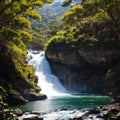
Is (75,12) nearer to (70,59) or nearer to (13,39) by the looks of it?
(70,59)

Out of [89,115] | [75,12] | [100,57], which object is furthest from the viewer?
[75,12]

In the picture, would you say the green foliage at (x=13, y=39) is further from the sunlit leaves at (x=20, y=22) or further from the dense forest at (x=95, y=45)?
the dense forest at (x=95, y=45)

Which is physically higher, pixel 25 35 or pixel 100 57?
pixel 25 35

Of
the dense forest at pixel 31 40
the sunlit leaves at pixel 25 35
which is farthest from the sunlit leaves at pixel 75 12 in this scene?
the sunlit leaves at pixel 25 35

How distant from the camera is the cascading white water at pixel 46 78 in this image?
59391 millimetres

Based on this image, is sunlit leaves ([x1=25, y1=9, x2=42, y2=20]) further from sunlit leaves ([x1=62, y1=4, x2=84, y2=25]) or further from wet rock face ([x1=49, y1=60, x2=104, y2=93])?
wet rock face ([x1=49, y1=60, x2=104, y2=93])

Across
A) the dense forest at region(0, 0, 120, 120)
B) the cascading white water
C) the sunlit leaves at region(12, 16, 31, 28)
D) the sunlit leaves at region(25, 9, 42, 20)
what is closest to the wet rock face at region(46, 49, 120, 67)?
the dense forest at region(0, 0, 120, 120)

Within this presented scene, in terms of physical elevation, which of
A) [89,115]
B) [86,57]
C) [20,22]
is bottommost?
[89,115]

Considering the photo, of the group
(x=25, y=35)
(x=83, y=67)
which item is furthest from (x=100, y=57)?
(x=25, y=35)

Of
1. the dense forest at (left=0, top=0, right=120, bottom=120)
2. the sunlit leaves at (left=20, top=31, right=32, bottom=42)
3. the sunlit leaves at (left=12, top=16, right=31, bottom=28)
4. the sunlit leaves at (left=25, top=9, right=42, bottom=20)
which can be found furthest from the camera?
the sunlit leaves at (left=20, top=31, right=32, bottom=42)

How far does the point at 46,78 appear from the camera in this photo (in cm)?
6303

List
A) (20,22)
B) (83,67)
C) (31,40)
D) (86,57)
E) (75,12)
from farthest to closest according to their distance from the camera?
(83,67) < (75,12) < (86,57) < (31,40) < (20,22)

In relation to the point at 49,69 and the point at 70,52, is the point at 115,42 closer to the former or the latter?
the point at 70,52

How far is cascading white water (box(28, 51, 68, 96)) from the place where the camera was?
59.4m
